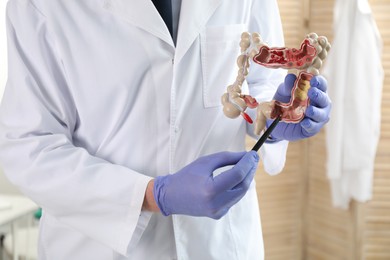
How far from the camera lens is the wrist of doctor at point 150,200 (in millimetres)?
1218

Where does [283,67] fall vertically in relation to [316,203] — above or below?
above

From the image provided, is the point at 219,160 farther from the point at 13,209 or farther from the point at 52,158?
the point at 13,209

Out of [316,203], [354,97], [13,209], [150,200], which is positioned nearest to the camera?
[150,200]

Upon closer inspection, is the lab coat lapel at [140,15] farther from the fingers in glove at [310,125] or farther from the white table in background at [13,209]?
the white table in background at [13,209]

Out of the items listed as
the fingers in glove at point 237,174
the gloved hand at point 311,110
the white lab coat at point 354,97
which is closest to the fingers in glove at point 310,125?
the gloved hand at point 311,110

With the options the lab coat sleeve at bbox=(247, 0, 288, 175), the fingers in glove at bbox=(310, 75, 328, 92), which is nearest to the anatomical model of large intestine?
the fingers in glove at bbox=(310, 75, 328, 92)

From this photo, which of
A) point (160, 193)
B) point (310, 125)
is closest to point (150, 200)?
point (160, 193)

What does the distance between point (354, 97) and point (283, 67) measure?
5.37 ft

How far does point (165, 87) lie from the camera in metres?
1.31

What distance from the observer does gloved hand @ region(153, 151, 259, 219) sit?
3.69 feet

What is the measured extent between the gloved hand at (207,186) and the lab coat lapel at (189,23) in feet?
0.82

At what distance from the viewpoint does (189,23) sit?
4.30 ft

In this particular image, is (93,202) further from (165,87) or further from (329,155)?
(329,155)

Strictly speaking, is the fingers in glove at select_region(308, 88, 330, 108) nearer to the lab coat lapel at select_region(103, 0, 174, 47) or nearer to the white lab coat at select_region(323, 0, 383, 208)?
the lab coat lapel at select_region(103, 0, 174, 47)
